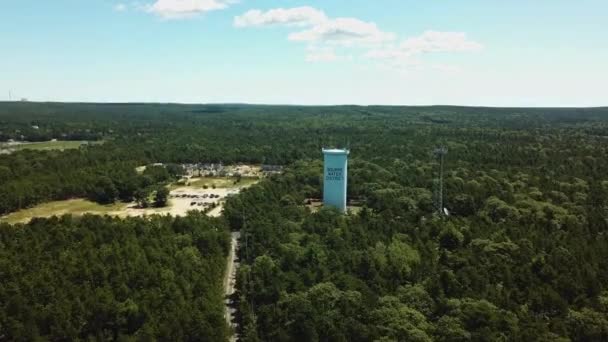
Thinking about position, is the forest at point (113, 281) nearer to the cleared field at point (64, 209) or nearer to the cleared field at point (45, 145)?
the cleared field at point (64, 209)

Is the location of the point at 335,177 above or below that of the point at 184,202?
above

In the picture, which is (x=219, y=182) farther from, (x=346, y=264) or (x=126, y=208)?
(x=346, y=264)

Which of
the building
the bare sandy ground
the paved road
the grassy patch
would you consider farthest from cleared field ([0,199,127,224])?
the grassy patch

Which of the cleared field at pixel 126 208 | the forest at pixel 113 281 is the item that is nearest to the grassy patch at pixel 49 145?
the cleared field at pixel 126 208

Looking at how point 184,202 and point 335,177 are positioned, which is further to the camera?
point 184,202

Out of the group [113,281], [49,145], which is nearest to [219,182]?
[113,281]

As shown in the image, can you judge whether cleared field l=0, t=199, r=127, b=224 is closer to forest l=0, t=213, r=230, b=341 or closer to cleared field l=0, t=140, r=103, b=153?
forest l=0, t=213, r=230, b=341
